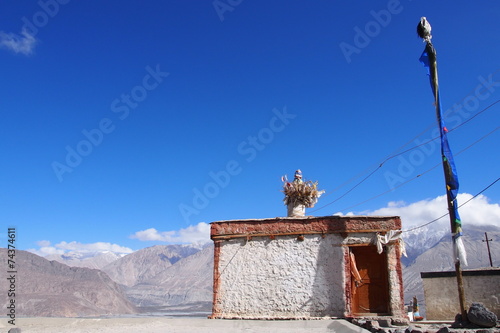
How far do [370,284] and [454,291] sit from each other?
6.17m

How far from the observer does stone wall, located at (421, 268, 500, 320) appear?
18.9 meters

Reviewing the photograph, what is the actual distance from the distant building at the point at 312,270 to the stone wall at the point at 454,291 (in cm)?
522

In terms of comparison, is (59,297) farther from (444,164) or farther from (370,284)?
(444,164)

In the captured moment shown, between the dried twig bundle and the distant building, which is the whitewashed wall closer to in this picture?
the distant building

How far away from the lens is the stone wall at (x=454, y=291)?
18859mm

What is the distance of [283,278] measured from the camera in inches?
665

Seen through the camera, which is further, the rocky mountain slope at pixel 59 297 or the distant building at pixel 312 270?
the rocky mountain slope at pixel 59 297

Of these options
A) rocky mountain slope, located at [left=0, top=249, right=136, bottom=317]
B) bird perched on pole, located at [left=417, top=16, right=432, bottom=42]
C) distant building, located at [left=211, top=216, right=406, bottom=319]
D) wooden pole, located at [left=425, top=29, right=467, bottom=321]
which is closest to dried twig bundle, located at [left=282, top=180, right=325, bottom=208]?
distant building, located at [left=211, top=216, right=406, bottom=319]

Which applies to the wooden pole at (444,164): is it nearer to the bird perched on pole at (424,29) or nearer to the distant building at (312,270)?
the bird perched on pole at (424,29)

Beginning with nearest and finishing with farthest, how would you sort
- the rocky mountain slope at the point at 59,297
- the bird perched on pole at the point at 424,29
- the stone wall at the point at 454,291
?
1. the bird perched on pole at the point at 424,29
2. the stone wall at the point at 454,291
3. the rocky mountain slope at the point at 59,297

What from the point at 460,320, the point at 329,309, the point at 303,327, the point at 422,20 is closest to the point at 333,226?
the point at 329,309

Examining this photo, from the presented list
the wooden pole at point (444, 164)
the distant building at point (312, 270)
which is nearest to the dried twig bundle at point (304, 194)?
the distant building at point (312, 270)

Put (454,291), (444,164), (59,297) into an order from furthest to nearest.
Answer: (59,297) < (454,291) < (444,164)

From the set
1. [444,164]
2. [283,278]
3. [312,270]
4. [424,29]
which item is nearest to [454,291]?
[312,270]
